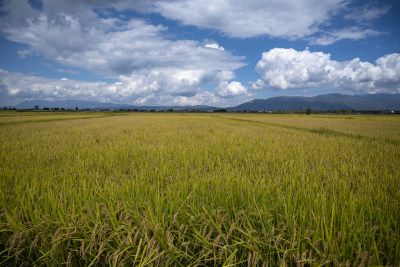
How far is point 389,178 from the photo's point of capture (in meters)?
2.68

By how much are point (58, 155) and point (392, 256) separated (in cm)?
551

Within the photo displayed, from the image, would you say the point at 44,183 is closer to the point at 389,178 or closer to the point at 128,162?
the point at 128,162

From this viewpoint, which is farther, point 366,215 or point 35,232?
point 366,215

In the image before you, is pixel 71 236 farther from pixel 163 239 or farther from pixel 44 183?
pixel 44 183

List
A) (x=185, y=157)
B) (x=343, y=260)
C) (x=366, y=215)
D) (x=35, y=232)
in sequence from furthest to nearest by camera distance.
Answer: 1. (x=185, y=157)
2. (x=366, y=215)
3. (x=35, y=232)
4. (x=343, y=260)

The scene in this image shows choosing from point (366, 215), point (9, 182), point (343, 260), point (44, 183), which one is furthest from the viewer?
point (9, 182)

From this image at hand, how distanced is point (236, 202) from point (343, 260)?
0.93 m

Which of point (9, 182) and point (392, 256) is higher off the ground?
point (9, 182)

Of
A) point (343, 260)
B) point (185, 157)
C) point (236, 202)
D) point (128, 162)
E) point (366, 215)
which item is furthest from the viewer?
point (185, 157)

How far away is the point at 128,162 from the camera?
3.71m

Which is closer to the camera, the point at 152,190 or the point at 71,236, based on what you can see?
the point at 71,236

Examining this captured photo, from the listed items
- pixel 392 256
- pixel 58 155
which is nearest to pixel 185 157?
pixel 58 155

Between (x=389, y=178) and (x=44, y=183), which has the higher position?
(x=44, y=183)

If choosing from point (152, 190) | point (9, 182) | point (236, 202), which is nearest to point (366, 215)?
point (236, 202)
